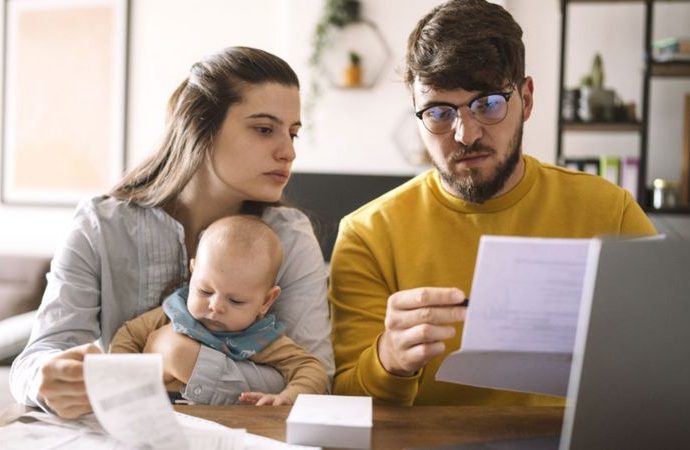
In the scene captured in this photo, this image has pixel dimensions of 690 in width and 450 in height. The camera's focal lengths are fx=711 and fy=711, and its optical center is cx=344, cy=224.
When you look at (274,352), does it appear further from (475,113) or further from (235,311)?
(475,113)

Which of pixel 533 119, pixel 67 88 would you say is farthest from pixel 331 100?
pixel 67 88

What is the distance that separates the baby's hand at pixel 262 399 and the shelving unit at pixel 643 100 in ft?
7.52

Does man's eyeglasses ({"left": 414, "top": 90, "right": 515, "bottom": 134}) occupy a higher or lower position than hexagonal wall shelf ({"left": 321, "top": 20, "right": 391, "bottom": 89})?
lower

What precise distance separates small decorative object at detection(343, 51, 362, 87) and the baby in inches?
87.8

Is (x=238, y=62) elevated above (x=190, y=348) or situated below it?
above

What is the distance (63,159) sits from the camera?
3934 millimetres

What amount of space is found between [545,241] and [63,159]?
368 cm

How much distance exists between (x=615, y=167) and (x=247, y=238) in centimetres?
227

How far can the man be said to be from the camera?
139cm

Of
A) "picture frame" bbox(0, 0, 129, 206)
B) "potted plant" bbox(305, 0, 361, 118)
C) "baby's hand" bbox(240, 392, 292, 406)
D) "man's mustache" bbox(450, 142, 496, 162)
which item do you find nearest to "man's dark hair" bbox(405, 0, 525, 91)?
"man's mustache" bbox(450, 142, 496, 162)

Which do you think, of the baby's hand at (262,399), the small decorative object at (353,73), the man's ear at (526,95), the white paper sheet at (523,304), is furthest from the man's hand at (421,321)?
the small decorative object at (353,73)

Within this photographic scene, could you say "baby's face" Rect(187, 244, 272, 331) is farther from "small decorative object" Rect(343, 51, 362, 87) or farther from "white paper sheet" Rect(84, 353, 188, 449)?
"small decorative object" Rect(343, 51, 362, 87)

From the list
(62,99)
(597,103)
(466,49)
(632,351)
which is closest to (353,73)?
(597,103)

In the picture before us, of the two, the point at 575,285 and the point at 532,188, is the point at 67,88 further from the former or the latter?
the point at 575,285
